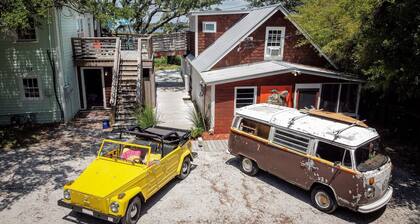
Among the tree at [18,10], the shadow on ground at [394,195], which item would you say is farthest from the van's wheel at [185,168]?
the tree at [18,10]

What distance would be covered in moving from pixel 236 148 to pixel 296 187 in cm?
258

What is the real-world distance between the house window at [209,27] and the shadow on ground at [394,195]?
45.6 feet

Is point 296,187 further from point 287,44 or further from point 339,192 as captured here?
point 287,44

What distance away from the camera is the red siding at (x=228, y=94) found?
15727 millimetres

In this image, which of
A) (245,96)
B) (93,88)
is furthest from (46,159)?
(245,96)

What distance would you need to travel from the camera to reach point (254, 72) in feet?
52.7

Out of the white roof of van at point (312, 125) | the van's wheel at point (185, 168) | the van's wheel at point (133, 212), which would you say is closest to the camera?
the van's wheel at point (133, 212)

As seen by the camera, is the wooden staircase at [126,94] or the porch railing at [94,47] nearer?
the wooden staircase at [126,94]

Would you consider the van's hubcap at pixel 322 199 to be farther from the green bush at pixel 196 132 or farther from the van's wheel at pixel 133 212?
the green bush at pixel 196 132

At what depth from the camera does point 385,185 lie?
30.6 ft

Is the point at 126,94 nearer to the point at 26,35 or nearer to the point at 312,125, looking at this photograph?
the point at 26,35

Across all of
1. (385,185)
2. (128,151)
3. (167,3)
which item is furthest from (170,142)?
(167,3)

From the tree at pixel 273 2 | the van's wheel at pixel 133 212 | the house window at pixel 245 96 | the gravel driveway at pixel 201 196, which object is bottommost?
the gravel driveway at pixel 201 196

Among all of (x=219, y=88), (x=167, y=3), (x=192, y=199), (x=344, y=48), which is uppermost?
(x=167, y=3)
